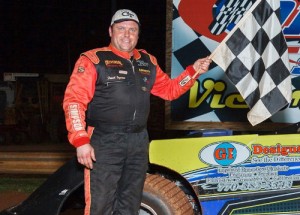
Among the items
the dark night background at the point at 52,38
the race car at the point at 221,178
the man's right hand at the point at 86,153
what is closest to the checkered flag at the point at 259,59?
the race car at the point at 221,178

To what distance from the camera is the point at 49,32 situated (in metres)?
25.4

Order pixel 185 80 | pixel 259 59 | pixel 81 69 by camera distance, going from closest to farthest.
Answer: pixel 81 69 → pixel 185 80 → pixel 259 59

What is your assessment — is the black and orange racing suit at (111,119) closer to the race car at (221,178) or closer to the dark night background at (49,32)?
the race car at (221,178)

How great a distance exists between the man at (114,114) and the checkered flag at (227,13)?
3.57 metres

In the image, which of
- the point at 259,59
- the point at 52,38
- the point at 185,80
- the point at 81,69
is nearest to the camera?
the point at 81,69

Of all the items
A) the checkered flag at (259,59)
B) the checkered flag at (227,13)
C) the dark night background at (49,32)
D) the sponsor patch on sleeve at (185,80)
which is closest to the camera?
the sponsor patch on sleeve at (185,80)

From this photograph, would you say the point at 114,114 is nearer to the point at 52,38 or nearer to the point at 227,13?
the point at 227,13

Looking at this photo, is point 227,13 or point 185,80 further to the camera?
point 227,13

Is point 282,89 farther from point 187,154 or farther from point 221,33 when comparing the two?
point 221,33

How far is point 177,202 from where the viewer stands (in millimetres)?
3801

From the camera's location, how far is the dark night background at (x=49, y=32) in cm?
2409

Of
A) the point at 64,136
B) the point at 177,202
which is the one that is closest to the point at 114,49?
the point at 177,202

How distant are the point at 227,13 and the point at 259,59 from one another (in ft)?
10.0

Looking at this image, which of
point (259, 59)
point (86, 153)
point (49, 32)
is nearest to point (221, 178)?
point (259, 59)
